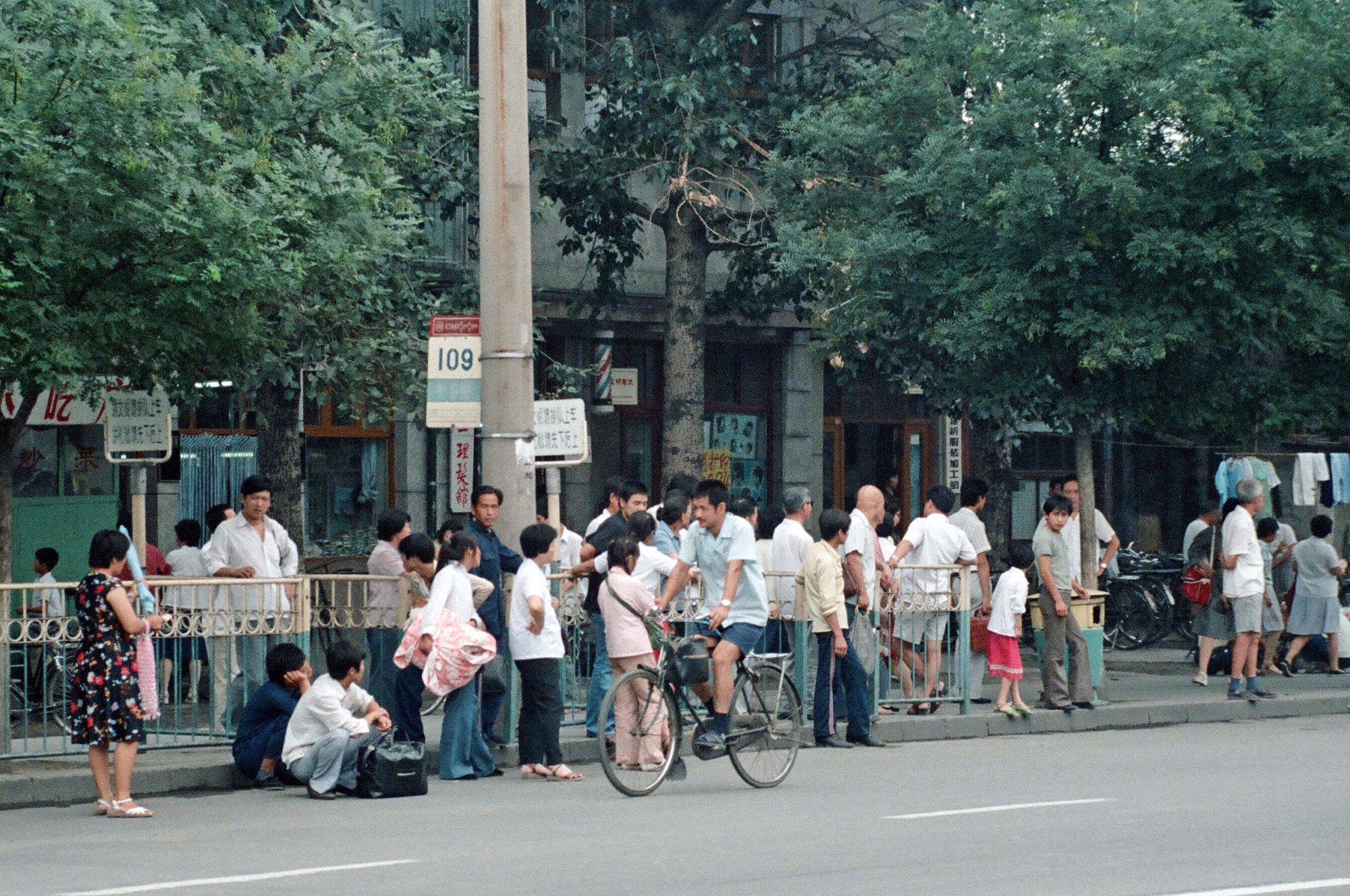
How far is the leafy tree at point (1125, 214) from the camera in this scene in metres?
16.6

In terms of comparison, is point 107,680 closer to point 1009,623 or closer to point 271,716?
point 271,716

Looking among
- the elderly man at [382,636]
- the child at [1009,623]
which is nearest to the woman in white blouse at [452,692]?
the elderly man at [382,636]

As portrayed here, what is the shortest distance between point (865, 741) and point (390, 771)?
14.0ft

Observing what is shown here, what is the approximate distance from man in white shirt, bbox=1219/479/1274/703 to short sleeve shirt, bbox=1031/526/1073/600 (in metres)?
2.13

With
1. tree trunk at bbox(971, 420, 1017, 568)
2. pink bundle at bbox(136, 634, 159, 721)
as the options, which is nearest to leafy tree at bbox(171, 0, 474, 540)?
pink bundle at bbox(136, 634, 159, 721)

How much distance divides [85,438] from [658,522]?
7.55m

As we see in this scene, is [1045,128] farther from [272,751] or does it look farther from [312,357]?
[272,751]

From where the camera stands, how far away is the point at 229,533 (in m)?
14.9

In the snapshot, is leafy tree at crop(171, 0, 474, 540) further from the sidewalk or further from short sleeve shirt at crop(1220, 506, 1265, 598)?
short sleeve shirt at crop(1220, 506, 1265, 598)

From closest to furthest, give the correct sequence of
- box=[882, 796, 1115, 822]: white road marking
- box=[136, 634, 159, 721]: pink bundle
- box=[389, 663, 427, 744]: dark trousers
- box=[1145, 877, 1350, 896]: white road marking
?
1. box=[1145, 877, 1350, 896]: white road marking
2. box=[882, 796, 1115, 822]: white road marking
3. box=[136, 634, 159, 721]: pink bundle
4. box=[389, 663, 427, 744]: dark trousers

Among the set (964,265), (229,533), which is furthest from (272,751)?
(964,265)

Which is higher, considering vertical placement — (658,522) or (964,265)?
(964,265)

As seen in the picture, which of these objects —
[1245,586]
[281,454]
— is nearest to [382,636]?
[281,454]

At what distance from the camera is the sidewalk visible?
12.1 m
